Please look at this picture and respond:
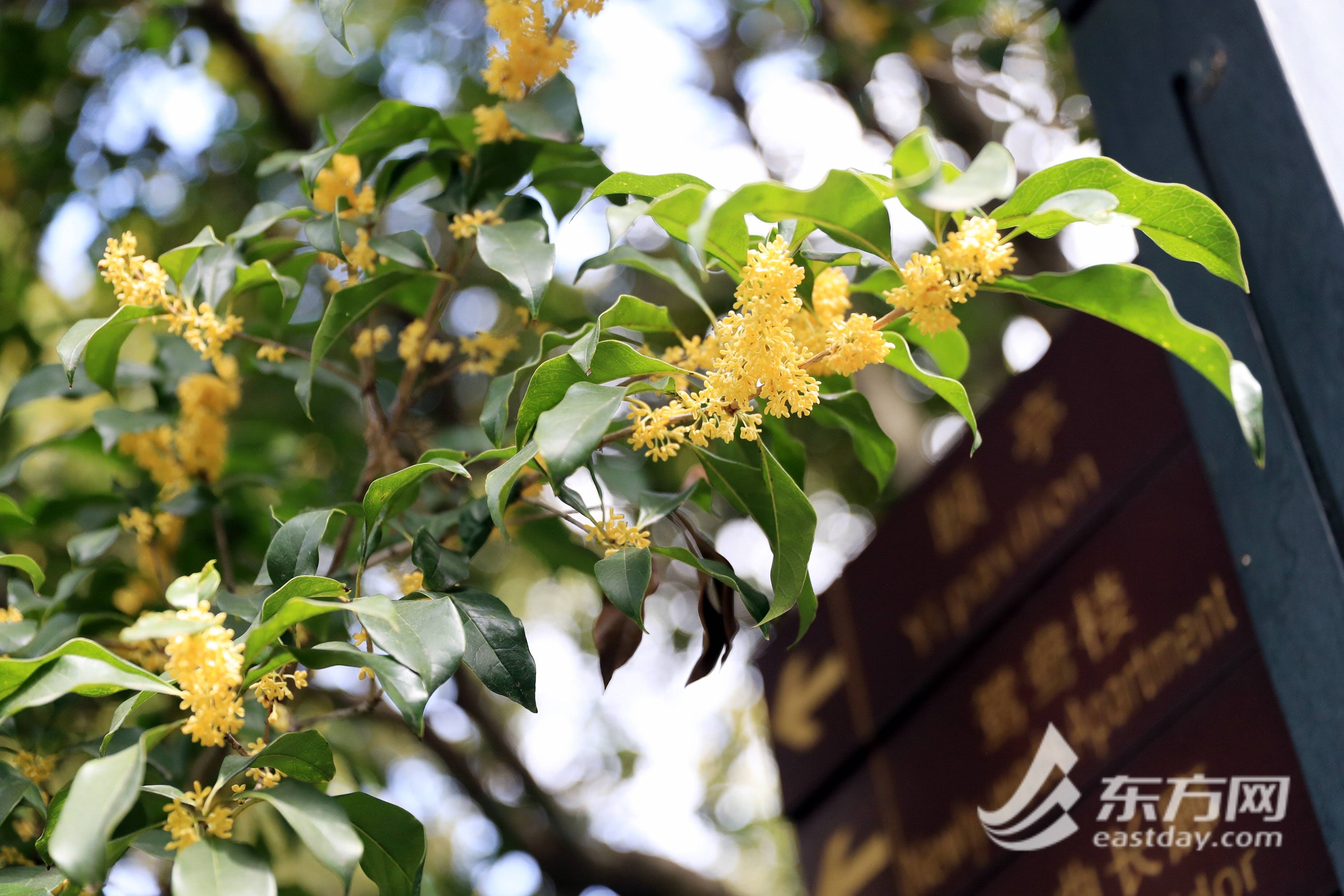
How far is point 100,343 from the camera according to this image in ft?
3.76

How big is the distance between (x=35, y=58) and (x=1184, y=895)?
110 inches

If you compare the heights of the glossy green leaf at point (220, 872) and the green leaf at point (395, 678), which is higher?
the green leaf at point (395, 678)

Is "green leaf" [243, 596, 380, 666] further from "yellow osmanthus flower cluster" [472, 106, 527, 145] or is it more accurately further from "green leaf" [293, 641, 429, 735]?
"yellow osmanthus flower cluster" [472, 106, 527, 145]

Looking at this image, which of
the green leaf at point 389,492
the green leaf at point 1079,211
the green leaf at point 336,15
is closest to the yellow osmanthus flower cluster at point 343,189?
the green leaf at point 336,15

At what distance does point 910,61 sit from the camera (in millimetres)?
2613

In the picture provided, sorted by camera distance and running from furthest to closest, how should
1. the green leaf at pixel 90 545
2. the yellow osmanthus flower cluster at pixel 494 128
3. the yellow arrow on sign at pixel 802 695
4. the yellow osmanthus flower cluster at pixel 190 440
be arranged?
1. the yellow arrow on sign at pixel 802 695
2. the yellow osmanthus flower cluster at pixel 190 440
3. the green leaf at pixel 90 545
4. the yellow osmanthus flower cluster at pixel 494 128

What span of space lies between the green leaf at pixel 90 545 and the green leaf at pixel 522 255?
68cm

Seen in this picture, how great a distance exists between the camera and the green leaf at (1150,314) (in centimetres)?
81

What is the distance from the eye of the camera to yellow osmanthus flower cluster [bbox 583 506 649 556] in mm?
977

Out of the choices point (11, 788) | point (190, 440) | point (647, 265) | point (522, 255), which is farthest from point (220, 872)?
point (190, 440)

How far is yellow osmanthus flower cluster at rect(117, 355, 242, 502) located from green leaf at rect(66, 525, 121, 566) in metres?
0.09

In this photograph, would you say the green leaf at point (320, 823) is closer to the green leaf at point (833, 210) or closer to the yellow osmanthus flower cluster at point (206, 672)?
the yellow osmanthus flower cluster at point (206, 672)

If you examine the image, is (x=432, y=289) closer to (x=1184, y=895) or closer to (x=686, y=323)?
(x=1184, y=895)

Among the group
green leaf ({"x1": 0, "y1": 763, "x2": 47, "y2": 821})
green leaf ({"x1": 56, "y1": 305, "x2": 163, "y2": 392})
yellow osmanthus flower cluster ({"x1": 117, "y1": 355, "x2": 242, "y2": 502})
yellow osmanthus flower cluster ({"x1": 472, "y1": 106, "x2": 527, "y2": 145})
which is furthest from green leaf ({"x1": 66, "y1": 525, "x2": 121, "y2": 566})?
yellow osmanthus flower cluster ({"x1": 472, "y1": 106, "x2": 527, "y2": 145})
